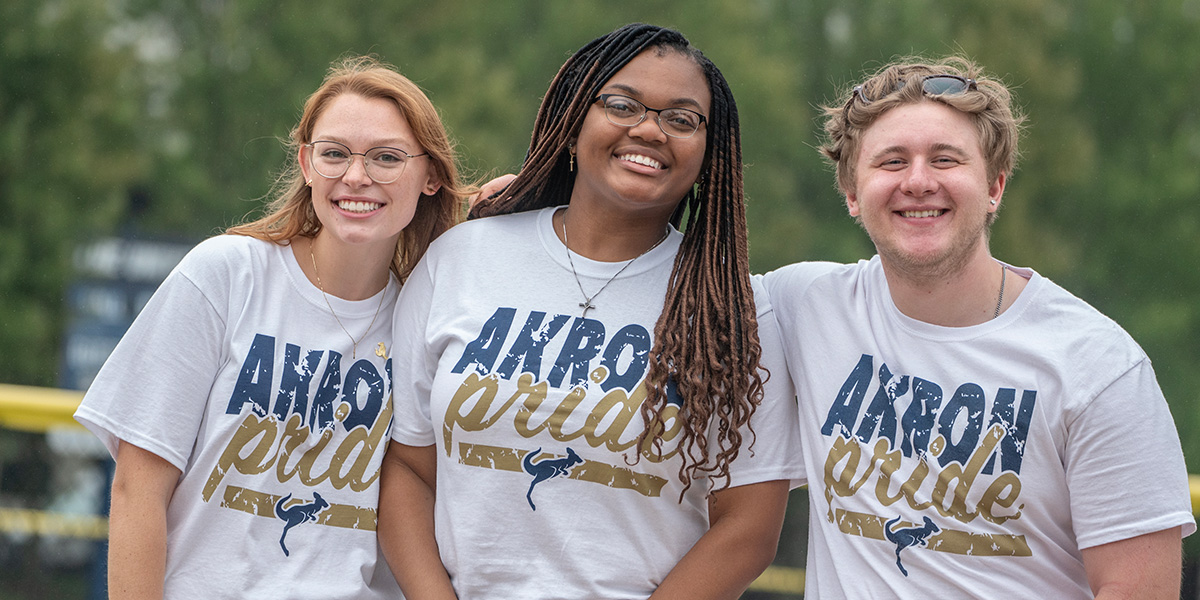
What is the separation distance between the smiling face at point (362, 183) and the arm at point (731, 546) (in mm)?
1036

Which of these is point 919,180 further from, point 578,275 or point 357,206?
point 357,206

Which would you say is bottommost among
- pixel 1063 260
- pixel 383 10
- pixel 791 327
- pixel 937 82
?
pixel 791 327

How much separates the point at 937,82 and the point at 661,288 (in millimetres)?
788

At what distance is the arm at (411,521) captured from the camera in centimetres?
252

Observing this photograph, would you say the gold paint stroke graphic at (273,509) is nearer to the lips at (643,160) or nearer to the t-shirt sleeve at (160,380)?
the t-shirt sleeve at (160,380)

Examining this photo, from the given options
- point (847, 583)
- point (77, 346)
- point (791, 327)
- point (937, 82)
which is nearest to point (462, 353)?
point (791, 327)

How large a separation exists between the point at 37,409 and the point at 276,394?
242 centimetres

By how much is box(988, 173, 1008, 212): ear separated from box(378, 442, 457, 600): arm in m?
1.43

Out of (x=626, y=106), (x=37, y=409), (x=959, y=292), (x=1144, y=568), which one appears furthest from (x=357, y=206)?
(x=37, y=409)

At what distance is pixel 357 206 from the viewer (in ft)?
8.82

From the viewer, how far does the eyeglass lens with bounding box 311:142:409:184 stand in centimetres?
267

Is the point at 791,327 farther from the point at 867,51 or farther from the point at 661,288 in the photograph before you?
the point at 867,51

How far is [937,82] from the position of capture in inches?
98.3

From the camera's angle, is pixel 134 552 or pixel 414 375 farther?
pixel 414 375
